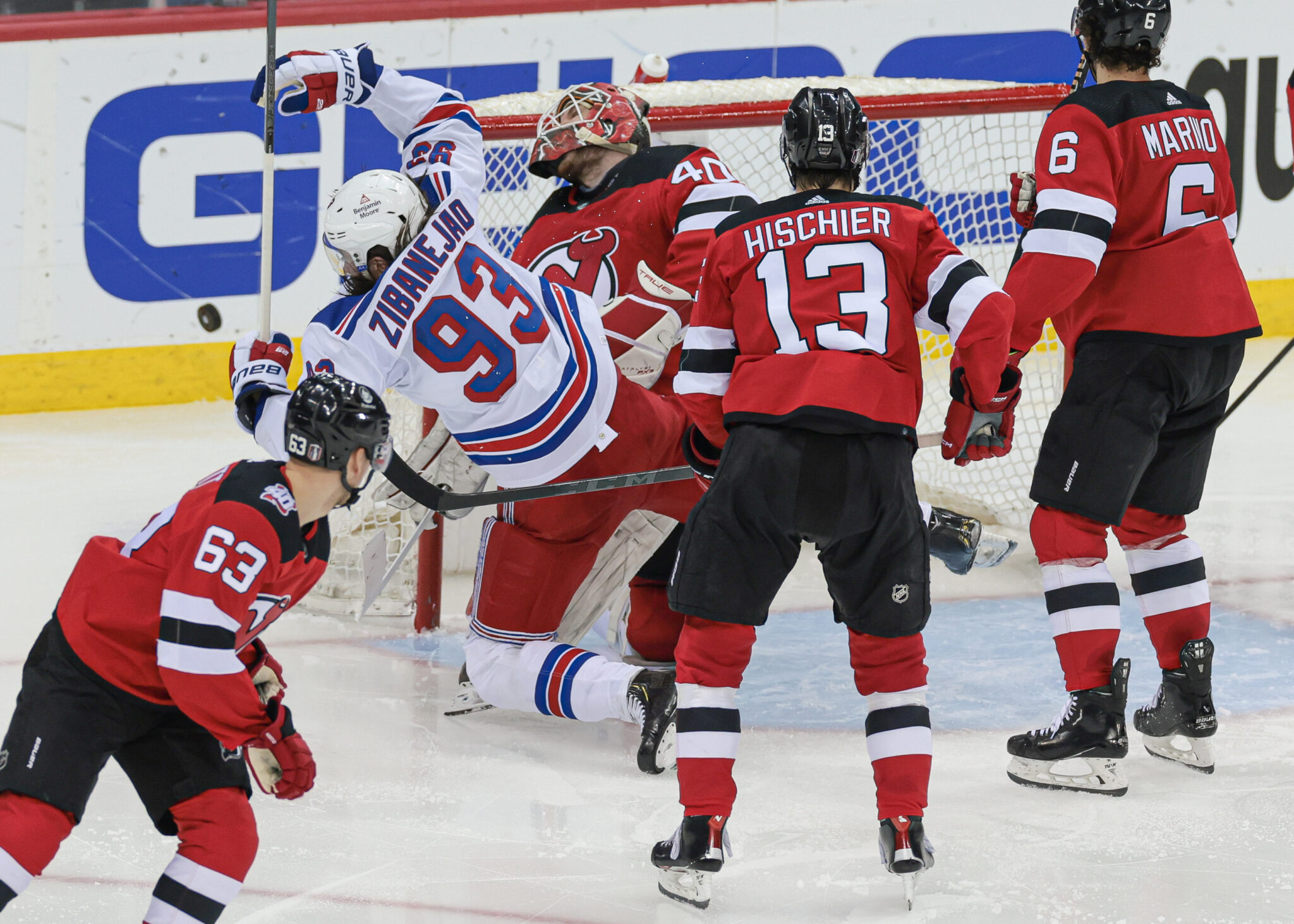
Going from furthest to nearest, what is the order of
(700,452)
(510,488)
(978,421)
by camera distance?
(510,488), (978,421), (700,452)

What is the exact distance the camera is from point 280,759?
2041 mm

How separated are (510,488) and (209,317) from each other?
13.4 ft

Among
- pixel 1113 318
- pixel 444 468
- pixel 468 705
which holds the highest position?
pixel 1113 318

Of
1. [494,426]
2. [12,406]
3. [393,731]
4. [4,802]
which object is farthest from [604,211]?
[12,406]

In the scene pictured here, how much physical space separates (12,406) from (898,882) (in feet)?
17.4

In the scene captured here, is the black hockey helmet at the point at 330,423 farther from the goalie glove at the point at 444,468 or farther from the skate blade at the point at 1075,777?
the skate blade at the point at 1075,777

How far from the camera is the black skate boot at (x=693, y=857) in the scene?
2396 millimetres

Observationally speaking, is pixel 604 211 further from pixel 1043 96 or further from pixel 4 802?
pixel 4 802

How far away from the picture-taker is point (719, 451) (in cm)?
265

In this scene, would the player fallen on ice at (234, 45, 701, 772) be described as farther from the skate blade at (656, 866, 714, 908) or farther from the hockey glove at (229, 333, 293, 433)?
the skate blade at (656, 866, 714, 908)

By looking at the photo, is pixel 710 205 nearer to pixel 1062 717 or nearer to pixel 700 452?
pixel 700 452

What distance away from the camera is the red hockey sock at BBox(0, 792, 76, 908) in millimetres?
1930

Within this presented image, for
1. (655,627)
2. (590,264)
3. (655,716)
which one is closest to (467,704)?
(655,627)

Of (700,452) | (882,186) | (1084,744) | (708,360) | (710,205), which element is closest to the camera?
(708,360)
